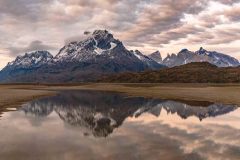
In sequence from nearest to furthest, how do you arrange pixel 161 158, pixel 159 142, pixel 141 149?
pixel 161 158 < pixel 141 149 < pixel 159 142

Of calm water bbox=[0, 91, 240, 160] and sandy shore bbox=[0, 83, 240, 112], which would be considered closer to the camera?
calm water bbox=[0, 91, 240, 160]

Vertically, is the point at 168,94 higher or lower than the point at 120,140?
lower

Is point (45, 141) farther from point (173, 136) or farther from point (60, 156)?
point (173, 136)

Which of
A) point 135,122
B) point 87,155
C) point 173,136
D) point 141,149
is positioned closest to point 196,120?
point 135,122

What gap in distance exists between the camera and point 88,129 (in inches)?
1182

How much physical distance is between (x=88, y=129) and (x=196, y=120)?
13.0m

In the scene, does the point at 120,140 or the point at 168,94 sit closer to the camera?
the point at 120,140

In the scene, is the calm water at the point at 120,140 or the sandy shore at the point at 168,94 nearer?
the calm water at the point at 120,140

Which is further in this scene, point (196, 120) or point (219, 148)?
point (196, 120)

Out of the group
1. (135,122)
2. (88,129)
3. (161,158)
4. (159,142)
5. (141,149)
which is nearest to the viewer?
(161,158)

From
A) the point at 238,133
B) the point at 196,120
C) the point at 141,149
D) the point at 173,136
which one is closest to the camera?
the point at 141,149

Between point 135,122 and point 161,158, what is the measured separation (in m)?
15.8

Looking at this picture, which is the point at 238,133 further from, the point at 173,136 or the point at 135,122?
the point at 135,122

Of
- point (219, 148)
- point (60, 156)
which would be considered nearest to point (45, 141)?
point (60, 156)
